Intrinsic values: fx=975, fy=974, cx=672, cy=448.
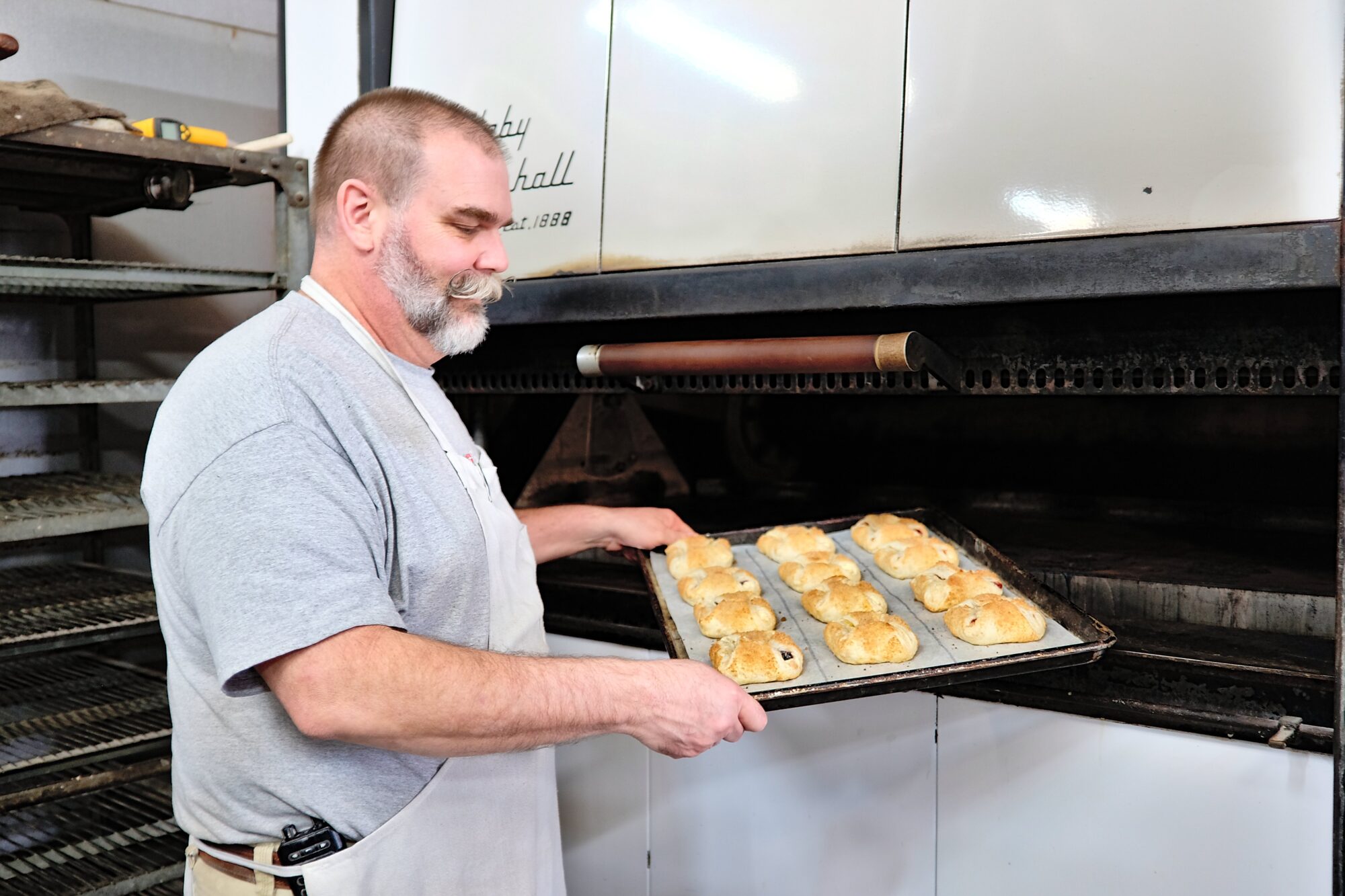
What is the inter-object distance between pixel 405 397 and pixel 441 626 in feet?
1.08

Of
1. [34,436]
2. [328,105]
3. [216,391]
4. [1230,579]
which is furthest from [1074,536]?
[34,436]

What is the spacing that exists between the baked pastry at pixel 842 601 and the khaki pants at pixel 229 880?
0.88m

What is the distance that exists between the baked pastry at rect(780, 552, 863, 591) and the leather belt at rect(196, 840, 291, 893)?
95cm

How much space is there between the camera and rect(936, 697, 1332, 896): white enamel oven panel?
55.7 inches

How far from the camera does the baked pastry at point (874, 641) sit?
1.44 metres

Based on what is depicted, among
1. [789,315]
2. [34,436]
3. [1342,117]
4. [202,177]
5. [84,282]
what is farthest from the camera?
[34,436]

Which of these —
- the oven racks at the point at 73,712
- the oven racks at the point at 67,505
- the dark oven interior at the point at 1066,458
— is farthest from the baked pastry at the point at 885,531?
the oven racks at the point at 73,712

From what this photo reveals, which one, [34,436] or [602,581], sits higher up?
[34,436]

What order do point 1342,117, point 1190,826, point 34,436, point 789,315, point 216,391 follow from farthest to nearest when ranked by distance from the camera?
point 34,436, point 789,315, point 1190,826, point 1342,117, point 216,391

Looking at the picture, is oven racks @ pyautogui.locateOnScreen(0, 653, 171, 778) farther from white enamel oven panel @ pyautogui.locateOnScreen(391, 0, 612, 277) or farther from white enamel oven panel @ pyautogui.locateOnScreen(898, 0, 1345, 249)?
white enamel oven panel @ pyautogui.locateOnScreen(898, 0, 1345, 249)

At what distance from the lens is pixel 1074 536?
1995 mm

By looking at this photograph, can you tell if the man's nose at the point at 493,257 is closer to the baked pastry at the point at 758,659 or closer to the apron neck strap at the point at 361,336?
the apron neck strap at the point at 361,336

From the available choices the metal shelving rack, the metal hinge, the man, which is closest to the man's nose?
the man

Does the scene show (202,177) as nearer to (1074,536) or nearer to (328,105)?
(328,105)
